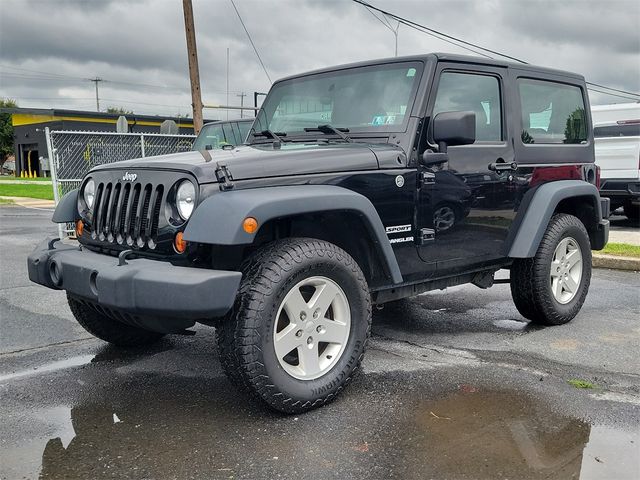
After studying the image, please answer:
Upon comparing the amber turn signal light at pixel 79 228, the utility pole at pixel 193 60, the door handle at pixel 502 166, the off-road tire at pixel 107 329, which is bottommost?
the off-road tire at pixel 107 329

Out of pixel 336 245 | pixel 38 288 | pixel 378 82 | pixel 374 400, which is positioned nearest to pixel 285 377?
pixel 374 400

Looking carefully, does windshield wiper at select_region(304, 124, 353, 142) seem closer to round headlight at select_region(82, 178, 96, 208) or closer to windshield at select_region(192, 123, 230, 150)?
round headlight at select_region(82, 178, 96, 208)

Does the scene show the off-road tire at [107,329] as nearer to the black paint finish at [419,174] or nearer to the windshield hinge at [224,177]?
the black paint finish at [419,174]

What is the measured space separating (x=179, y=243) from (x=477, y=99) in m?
2.50

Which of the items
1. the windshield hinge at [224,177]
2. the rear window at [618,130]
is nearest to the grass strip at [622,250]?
the rear window at [618,130]

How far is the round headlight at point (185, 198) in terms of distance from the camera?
3289mm

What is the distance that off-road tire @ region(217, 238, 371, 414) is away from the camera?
317cm

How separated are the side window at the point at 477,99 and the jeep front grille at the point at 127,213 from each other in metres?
1.95

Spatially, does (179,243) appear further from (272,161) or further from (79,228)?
(79,228)

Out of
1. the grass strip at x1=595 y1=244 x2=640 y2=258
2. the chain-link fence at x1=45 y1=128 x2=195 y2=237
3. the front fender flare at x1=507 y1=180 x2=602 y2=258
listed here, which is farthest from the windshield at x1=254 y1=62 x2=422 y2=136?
the chain-link fence at x1=45 y1=128 x2=195 y2=237

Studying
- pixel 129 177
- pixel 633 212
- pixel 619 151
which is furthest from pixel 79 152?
pixel 633 212

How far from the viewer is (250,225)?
10.1 ft

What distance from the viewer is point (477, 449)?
9.85ft

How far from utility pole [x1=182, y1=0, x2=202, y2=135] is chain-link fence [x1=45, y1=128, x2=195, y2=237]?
12.3 ft
